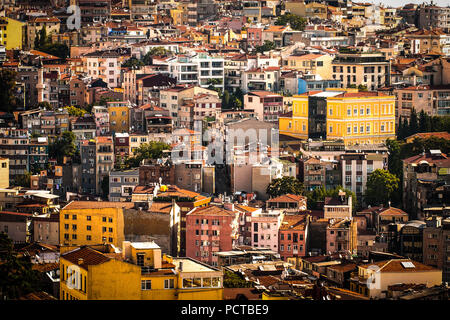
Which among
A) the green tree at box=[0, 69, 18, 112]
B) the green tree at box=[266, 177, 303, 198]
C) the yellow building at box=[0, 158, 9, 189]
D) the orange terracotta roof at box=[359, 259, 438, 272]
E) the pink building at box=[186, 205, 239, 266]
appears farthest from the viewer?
the green tree at box=[0, 69, 18, 112]

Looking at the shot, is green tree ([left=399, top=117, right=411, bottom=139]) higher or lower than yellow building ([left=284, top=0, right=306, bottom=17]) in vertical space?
lower

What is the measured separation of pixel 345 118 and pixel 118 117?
7.82 metres

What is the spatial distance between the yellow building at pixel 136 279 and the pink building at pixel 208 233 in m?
12.3

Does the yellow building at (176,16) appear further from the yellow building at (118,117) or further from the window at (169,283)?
the window at (169,283)

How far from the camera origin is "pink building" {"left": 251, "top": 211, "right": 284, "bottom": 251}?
33.5m

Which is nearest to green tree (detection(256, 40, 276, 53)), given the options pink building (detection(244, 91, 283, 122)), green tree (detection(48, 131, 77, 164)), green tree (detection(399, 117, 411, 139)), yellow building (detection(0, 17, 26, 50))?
pink building (detection(244, 91, 283, 122))

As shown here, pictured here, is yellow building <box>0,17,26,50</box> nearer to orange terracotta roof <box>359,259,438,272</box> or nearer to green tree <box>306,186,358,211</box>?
green tree <box>306,186,358,211</box>

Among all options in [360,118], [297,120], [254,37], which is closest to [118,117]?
[297,120]

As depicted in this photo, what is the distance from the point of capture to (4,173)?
41.1m

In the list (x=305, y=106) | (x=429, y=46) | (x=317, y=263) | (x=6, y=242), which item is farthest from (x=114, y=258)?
(x=429, y=46)

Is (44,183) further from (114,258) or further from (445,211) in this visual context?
(114,258)

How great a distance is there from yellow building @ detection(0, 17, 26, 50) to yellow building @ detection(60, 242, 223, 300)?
41.2 metres

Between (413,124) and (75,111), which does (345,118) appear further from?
(75,111)
